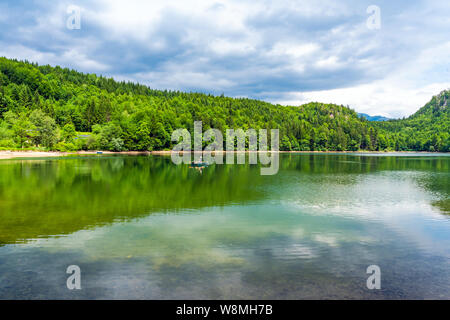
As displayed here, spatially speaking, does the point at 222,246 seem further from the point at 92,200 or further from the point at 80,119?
the point at 80,119

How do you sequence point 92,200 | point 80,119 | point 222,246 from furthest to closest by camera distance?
point 80,119 → point 92,200 → point 222,246

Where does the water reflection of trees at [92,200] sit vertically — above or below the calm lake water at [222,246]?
above

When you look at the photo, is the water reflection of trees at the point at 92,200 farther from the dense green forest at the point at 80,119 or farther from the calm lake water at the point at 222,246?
the dense green forest at the point at 80,119

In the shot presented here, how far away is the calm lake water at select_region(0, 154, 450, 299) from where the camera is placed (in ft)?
31.8

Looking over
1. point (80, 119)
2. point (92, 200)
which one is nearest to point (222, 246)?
point (92, 200)

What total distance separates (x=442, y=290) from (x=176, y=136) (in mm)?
134148

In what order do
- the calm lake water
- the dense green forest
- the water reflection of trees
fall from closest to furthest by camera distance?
the calm lake water
the water reflection of trees
the dense green forest

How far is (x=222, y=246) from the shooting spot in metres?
13.7

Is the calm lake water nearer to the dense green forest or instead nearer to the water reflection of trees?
the water reflection of trees

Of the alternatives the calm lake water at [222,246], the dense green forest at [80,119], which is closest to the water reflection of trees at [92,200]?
the calm lake water at [222,246]

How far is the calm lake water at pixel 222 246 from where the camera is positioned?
382 inches

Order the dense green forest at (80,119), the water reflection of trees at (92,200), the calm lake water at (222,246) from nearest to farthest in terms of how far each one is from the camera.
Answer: the calm lake water at (222,246) → the water reflection of trees at (92,200) → the dense green forest at (80,119)

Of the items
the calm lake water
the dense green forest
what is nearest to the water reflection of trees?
the calm lake water
